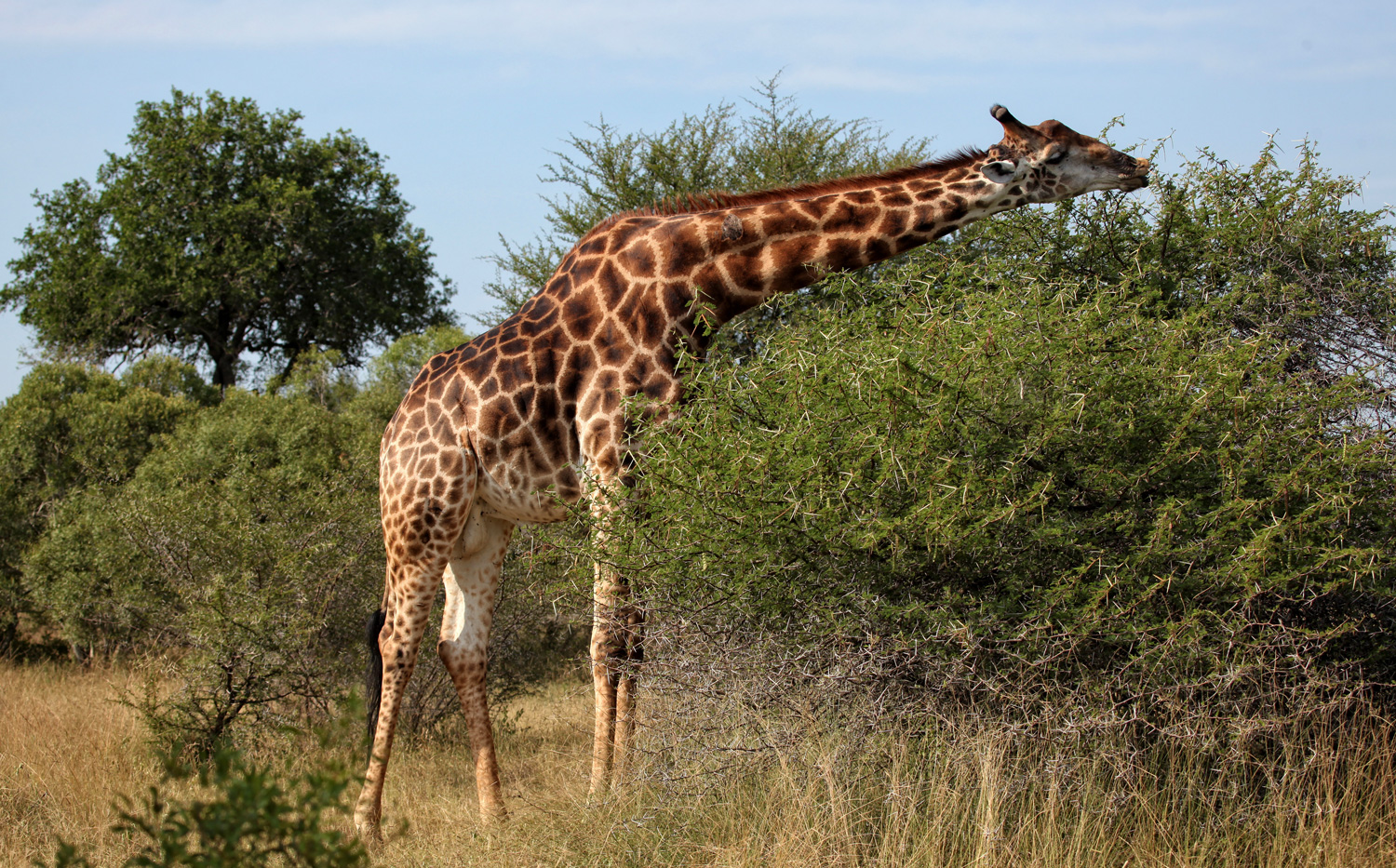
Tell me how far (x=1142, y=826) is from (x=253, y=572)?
203 inches

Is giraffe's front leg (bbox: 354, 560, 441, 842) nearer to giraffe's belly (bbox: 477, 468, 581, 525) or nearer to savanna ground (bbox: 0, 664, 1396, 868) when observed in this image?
giraffe's belly (bbox: 477, 468, 581, 525)

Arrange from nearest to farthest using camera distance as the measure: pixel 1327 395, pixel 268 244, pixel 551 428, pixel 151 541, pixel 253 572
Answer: pixel 1327 395 < pixel 551 428 < pixel 253 572 < pixel 151 541 < pixel 268 244

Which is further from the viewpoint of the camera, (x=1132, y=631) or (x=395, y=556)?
(x=395, y=556)

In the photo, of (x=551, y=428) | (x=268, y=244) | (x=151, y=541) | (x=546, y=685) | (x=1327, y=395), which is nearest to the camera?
(x=1327, y=395)

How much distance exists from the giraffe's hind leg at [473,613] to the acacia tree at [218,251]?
2048 cm

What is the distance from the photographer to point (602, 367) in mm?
5414


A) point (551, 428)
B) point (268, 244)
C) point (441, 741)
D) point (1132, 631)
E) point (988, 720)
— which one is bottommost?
point (441, 741)

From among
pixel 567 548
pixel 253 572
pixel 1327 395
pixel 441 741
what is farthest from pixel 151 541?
pixel 1327 395

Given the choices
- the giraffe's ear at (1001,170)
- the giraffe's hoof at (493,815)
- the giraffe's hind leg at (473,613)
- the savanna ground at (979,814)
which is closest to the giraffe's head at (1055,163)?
the giraffe's ear at (1001,170)

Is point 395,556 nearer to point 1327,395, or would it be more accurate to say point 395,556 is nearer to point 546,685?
point 546,685

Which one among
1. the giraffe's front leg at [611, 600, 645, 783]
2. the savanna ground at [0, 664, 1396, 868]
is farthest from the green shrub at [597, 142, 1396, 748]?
the giraffe's front leg at [611, 600, 645, 783]

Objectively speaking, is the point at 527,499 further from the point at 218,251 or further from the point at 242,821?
the point at 218,251

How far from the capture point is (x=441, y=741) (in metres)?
7.58

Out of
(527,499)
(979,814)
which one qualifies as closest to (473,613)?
(527,499)
